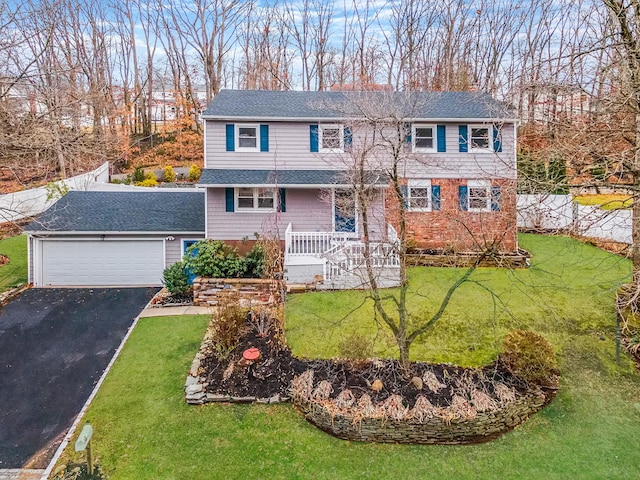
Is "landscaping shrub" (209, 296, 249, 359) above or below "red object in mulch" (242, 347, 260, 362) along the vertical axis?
above

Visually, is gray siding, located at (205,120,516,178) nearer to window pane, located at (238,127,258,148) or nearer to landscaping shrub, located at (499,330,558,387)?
window pane, located at (238,127,258,148)

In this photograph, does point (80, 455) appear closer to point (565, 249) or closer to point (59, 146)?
point (59, 146)

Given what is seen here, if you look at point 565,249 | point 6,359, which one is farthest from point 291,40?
point 6,359

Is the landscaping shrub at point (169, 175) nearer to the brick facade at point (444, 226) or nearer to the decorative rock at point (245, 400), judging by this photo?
the brick facade at point (444, 226)

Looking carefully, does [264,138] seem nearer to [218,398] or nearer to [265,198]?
[265,198]

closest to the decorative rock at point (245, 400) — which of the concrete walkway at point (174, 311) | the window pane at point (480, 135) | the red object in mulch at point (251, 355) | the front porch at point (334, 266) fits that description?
the red object in mulch at point (251, 355)

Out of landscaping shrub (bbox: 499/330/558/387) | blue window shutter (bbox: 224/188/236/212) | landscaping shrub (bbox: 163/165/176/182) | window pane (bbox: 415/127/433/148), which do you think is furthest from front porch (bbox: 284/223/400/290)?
landscaping shrub (bbox: 163/165/176/182)

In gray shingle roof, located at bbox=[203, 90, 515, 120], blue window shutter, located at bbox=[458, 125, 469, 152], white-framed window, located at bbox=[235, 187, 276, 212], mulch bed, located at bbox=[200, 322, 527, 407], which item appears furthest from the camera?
blue window shutter, located at bbox=[458, 125, 469, 152]
